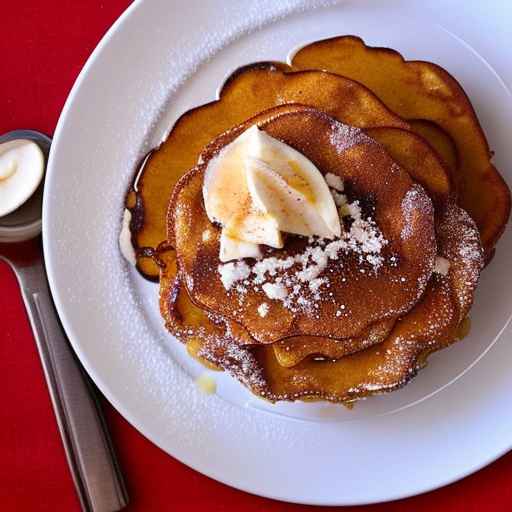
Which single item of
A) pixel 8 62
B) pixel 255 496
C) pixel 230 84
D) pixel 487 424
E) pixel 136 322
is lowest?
pixel 255 496

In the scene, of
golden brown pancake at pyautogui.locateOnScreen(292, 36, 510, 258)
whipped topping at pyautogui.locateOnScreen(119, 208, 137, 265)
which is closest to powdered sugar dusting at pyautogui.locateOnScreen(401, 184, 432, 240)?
golden brown pancake at pyautogui.locateOnScreen(292, 36, 510, 258)

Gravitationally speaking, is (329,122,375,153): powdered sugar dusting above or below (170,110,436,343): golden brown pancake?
above

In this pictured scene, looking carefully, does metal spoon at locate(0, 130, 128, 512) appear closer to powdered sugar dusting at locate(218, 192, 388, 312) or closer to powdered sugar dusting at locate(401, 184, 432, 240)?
powdered sugar dusting at locate(218, 192, 388, 312)

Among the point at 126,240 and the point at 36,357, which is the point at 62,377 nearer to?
the point at 36,357

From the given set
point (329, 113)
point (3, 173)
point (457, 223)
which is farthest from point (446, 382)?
point (3, 173)

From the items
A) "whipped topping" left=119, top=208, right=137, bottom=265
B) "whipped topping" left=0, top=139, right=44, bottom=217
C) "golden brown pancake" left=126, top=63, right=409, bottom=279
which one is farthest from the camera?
"whipped topping" left=0, top=139, right=44, bottom=217

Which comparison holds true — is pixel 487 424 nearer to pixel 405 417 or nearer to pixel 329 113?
pixel 405 417
